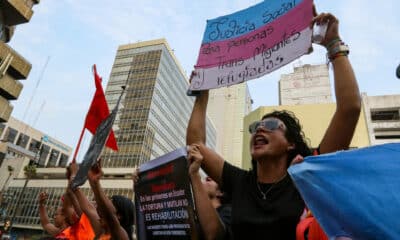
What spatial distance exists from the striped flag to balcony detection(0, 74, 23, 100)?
28.4m

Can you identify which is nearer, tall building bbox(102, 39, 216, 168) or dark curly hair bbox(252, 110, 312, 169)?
dark curly hair bbox(252, 110, 312, 169)

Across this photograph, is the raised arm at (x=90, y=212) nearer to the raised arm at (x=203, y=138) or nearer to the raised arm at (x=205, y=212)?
the raised arm at (x=203, y=138)

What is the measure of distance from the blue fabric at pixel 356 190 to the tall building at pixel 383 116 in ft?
143

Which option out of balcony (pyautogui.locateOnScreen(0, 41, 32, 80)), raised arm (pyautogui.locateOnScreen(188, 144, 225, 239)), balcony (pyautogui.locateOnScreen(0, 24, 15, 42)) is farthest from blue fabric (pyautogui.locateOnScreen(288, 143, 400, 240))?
balcony (pyautogui.locateOnScreen(0, 24, 15, 42))

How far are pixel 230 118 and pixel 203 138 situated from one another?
4394 inches

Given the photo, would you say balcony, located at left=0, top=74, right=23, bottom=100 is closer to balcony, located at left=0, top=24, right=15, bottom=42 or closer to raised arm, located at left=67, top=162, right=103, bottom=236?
balcony, located at left=0, top=24, right=15, bottom=42

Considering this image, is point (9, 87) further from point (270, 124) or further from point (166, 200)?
point (270, 124)

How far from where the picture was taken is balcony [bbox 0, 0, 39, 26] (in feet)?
81.0

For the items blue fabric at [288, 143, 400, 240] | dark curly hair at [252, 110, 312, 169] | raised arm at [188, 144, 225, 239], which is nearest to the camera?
blue fabric at [288, 143, 400, 240]

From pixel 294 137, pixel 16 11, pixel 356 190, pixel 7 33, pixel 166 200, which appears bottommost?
pixel 356 190

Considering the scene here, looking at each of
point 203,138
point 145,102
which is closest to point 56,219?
point 203,138

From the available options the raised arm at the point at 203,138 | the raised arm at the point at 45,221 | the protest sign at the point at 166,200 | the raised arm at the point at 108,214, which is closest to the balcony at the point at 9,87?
the raised arm at the point at 45,221

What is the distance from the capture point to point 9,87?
1065 inches

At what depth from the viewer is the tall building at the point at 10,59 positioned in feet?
82.2
